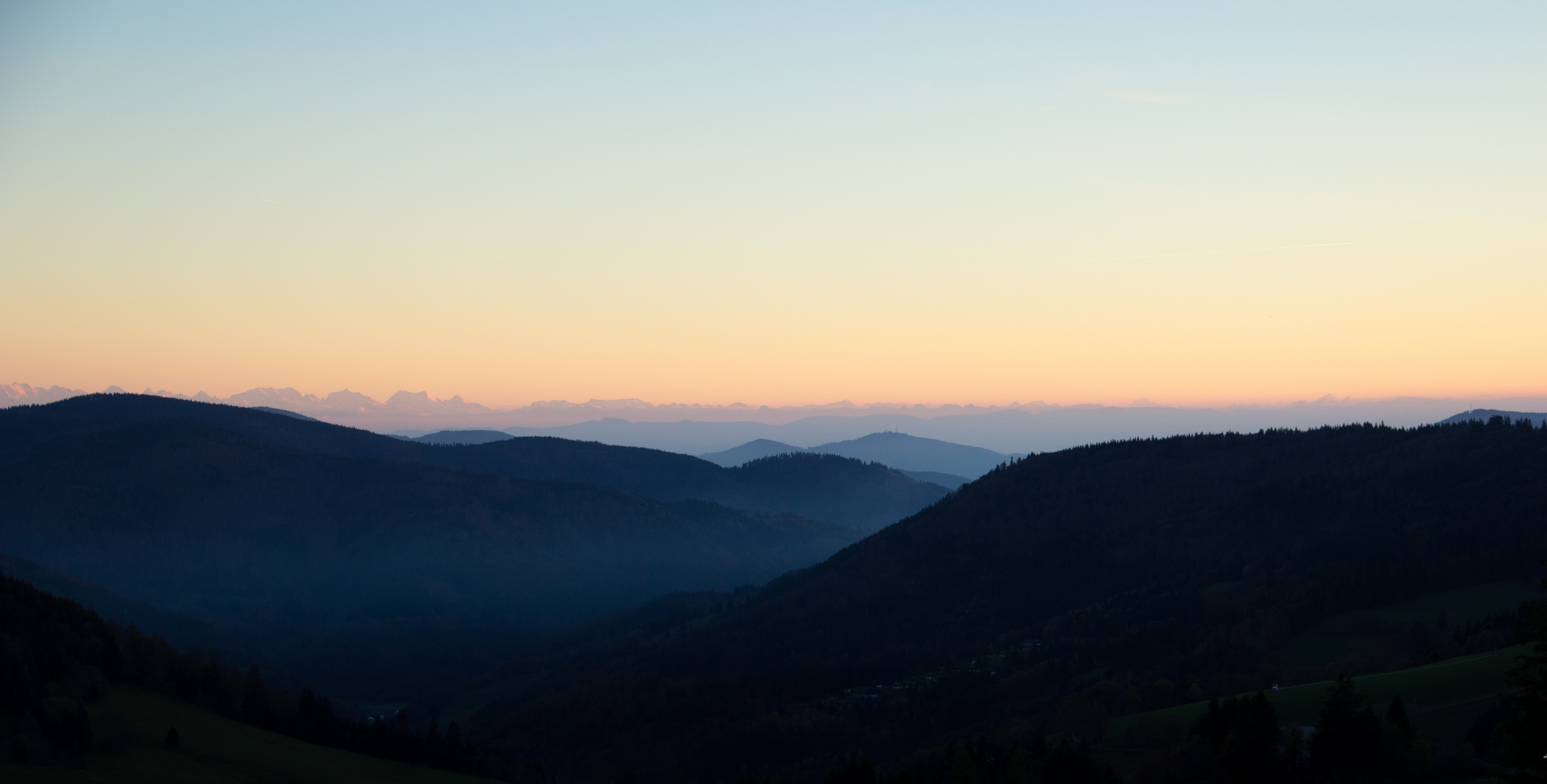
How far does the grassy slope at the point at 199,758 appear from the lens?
291 ft

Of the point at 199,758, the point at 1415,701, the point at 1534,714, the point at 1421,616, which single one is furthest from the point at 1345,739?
the point at 1421,616

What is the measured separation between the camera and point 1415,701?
10312cm

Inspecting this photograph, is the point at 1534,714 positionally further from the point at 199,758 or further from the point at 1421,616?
the point at 1421,616

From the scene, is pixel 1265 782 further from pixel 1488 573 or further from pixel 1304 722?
pixel 1488 573

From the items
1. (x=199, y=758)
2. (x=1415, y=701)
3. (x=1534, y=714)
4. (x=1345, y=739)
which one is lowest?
(x=199, y=758)

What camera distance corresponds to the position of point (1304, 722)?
352 ft

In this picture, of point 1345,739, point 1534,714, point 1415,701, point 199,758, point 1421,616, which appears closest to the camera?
point 1534,714

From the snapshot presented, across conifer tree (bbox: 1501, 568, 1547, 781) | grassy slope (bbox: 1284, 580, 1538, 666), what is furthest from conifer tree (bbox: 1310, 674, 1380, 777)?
grassy slope (bbox: 1284, 580, 1538, 666)

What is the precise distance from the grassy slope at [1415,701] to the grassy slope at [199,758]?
7707 centimetres

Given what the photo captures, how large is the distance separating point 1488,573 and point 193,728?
211304 mm

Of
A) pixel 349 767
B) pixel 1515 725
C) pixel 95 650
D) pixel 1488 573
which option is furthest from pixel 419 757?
pixel 1488 573

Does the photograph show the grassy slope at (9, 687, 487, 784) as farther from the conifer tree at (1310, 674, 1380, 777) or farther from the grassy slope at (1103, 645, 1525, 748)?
the conifer tree at (1310, 674, 1380, 777)

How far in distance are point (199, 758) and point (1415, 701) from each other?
11480 centimetres

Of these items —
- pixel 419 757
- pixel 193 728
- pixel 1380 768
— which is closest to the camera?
pixel 1380 768
